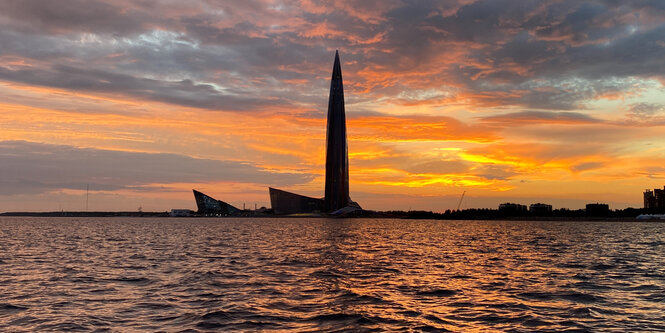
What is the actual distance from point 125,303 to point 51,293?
6086mm

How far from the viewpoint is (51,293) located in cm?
2869

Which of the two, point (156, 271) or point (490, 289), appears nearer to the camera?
point (490, 289)

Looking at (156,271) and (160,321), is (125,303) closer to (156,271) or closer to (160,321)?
(160,321)

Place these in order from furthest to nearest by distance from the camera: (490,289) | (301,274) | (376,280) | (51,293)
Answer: (301,274) < (376,280) < (490,289) < (51,293)

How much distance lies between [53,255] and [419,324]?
46150 mm

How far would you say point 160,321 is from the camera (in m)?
21.6

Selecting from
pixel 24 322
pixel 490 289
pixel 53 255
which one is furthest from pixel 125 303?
pixel 53 255

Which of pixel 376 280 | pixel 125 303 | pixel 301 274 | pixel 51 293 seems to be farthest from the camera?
pixel 301 274

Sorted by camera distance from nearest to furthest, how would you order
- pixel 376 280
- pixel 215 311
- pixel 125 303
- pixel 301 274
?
pixel 215 311 → pixel 125 303 → pixel 376 280 → pixel 301 274

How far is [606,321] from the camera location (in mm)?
22594

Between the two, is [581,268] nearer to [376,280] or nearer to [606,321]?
[376,280]

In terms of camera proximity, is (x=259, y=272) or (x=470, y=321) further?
(x=259, y=272)

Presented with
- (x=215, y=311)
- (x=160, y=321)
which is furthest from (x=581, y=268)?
(x=160, y=321)

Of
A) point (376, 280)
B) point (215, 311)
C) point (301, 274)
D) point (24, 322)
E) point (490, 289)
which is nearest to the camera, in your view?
point (24, 322)
